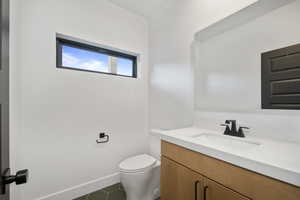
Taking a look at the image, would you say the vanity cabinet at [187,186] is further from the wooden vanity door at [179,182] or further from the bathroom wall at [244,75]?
the bathroom wall at [244,75]

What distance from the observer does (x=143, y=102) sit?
2.23 m

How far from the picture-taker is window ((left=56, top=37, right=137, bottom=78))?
65.6 inches

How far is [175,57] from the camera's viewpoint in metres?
1.85

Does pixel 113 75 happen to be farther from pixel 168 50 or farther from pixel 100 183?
pixel 100 183

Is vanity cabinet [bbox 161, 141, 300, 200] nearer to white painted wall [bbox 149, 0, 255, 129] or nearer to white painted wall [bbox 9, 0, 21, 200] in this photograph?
white painted wall [bbox 149, 0, 255, 129]

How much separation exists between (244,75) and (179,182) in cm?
106

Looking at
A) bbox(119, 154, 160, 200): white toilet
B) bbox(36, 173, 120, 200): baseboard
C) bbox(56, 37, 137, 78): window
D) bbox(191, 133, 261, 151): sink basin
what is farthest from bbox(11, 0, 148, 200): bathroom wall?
bbox(191, 133, 261, 151): sink basin

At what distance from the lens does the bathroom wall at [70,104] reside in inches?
53.3

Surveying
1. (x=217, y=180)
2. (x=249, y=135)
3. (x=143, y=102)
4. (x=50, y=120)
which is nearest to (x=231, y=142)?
(x=249, y=135)

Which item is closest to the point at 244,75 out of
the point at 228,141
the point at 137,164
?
the point at 228,141

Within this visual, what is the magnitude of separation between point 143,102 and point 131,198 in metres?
1.26

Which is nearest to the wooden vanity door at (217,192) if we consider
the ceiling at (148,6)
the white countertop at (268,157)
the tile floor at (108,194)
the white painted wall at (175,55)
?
the white countertop at (268,157)

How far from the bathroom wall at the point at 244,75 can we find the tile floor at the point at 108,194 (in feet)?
4.21

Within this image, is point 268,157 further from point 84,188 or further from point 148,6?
point 148,6
